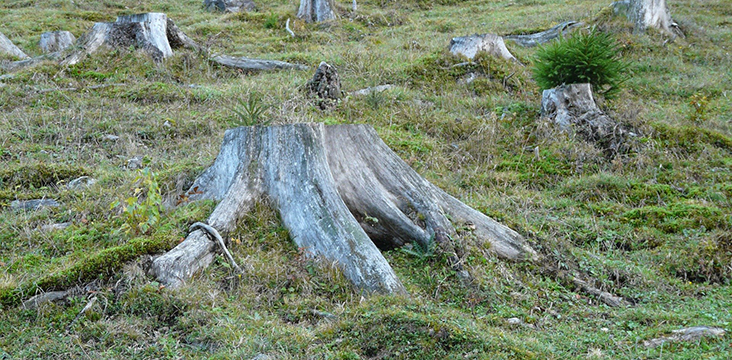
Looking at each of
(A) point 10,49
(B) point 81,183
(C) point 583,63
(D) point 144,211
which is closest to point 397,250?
(D) point 144,211

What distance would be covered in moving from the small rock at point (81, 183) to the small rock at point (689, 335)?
5.89m

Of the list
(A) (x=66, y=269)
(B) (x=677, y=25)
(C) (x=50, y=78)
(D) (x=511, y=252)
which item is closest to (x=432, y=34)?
(B) (x=677, y=25)

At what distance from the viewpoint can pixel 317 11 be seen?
722 inches

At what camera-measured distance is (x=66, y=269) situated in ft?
15.1

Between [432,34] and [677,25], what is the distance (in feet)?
20.4

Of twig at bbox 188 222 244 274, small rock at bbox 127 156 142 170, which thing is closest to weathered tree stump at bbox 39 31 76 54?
small rock at bbox 127 156 142 170

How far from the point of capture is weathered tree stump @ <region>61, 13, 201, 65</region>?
11.9m

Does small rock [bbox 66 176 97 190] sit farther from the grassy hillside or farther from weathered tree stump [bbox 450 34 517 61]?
weathered tree stump [bbox 450 34 517 61]

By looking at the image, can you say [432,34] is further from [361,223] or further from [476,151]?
[361,223]

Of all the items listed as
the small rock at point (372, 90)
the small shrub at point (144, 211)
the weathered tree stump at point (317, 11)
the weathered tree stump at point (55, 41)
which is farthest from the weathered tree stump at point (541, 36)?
the small shrub at point (144, 211)

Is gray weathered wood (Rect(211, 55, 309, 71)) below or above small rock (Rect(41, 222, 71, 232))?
above

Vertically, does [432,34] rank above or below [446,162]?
above

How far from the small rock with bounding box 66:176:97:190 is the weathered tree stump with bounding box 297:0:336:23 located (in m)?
12.1

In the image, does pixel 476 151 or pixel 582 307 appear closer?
pixel 582 307
